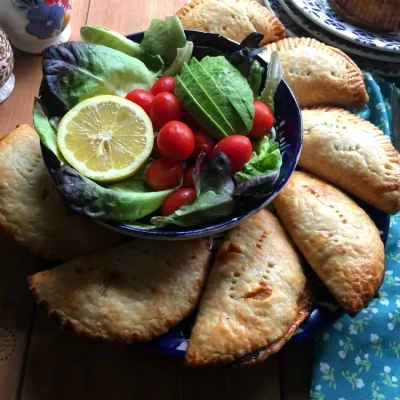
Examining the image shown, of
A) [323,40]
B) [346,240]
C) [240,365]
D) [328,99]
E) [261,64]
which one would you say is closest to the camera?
[240,365]

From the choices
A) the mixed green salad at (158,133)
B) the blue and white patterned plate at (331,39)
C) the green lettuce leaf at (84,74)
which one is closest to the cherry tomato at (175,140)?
the mixed green salad at (158,133)

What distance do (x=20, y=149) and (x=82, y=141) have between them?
0.58 ft

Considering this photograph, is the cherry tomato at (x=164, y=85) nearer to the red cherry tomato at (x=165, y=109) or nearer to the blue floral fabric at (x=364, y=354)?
the red cherry tomato at (x=165, y=109)

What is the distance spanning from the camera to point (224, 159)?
1.01 m

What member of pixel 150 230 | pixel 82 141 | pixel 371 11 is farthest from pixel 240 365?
pixel 371 11

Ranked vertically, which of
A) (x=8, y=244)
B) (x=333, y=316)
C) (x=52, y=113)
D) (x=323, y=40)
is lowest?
(x=8, y=244)

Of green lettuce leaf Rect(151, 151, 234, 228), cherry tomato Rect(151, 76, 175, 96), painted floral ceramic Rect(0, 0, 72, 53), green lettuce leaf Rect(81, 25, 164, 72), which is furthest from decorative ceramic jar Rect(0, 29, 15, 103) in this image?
green lettuce leaf Rect(151, 151, 234, 228)

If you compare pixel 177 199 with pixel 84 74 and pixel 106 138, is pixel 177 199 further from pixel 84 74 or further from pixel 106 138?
pixel 84 74

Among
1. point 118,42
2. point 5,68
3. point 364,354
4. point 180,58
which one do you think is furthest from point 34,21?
point 364,354

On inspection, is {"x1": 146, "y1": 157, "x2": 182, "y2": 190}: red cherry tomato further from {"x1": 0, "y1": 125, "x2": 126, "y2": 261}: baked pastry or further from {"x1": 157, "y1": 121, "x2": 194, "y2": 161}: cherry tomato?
{"x1": 0, "y1": 125, "x2": 126, "y2": 261}: baked pastry

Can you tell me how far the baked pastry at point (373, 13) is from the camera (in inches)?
61.7

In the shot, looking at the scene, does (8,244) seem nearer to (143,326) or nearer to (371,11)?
(143,326)

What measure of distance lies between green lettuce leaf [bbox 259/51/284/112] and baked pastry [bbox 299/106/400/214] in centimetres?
14

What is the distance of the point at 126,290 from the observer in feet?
3.26
